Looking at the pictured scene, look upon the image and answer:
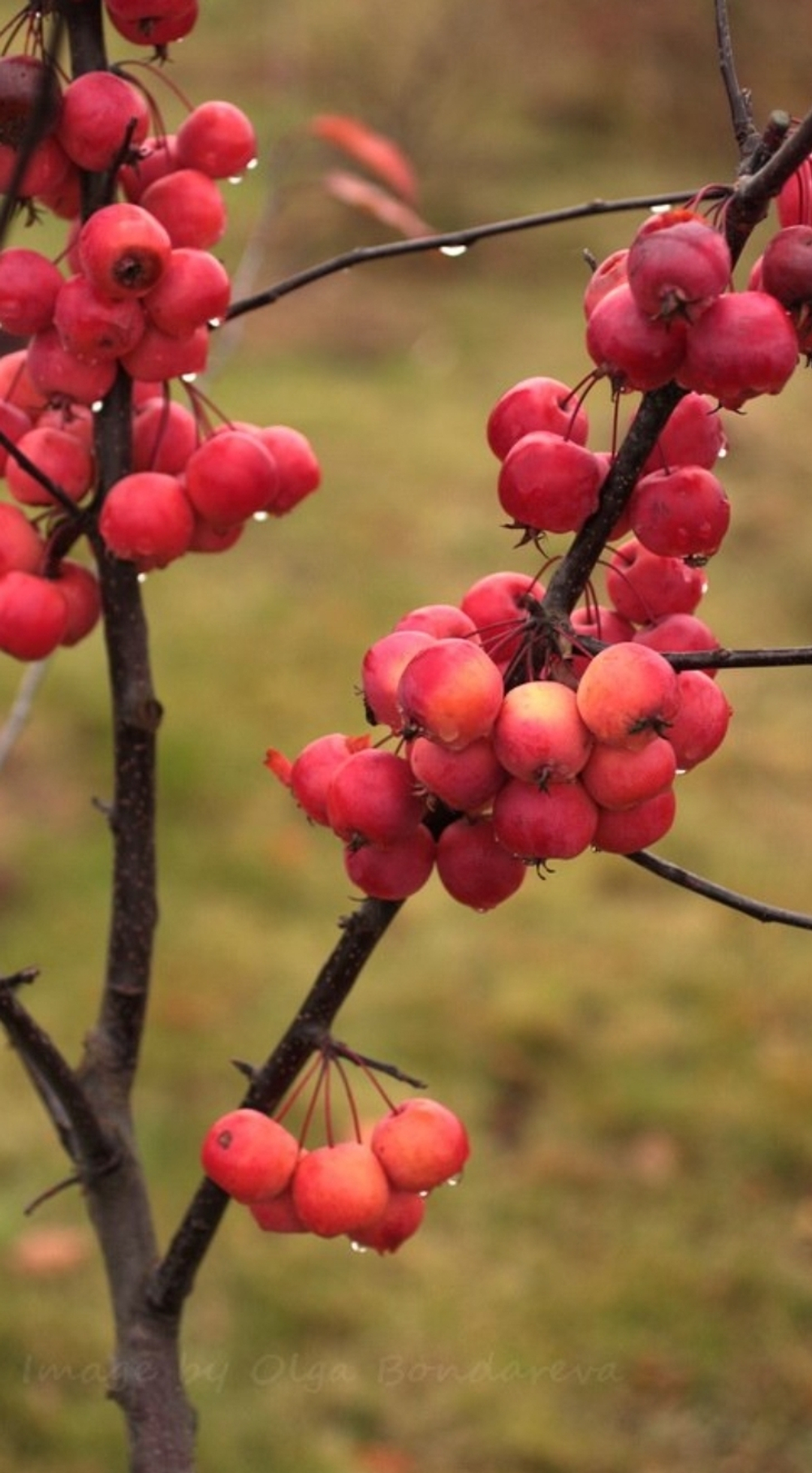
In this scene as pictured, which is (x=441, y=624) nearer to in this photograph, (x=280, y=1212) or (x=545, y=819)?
(x=545, y=819)

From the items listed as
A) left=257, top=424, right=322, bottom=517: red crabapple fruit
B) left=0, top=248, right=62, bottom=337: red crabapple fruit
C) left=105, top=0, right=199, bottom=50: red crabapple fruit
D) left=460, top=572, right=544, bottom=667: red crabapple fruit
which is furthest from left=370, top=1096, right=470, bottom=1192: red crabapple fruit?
left=105, top=0, right=199, bottom=50: red crabapple fruit

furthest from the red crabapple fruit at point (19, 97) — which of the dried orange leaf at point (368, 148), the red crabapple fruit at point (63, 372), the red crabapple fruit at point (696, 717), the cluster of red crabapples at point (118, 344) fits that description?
the dried orange leaf at point (368, 148)

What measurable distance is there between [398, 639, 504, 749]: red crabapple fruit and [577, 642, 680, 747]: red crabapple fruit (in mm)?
41

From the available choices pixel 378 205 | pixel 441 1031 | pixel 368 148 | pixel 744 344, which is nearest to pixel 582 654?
pixel 744 344

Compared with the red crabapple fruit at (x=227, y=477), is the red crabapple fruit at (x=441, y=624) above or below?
below

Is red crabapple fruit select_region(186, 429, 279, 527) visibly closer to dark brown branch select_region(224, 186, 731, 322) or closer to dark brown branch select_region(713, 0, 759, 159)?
dark brown branch select_region(224, 186, 731, 322)

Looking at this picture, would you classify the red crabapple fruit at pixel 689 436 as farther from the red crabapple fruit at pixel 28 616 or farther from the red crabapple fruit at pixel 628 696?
the red crabapple fruit at pixel 28 616

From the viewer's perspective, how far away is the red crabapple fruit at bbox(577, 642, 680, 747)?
0.75 meters

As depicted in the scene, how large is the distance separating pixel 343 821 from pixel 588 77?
870 cm

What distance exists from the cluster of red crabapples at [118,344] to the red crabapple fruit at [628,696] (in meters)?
0.31

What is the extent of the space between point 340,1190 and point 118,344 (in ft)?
1.47

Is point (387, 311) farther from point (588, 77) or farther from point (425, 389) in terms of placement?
point (588, 77)

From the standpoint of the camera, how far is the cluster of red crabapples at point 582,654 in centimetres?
73

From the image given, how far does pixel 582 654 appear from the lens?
813 mm
